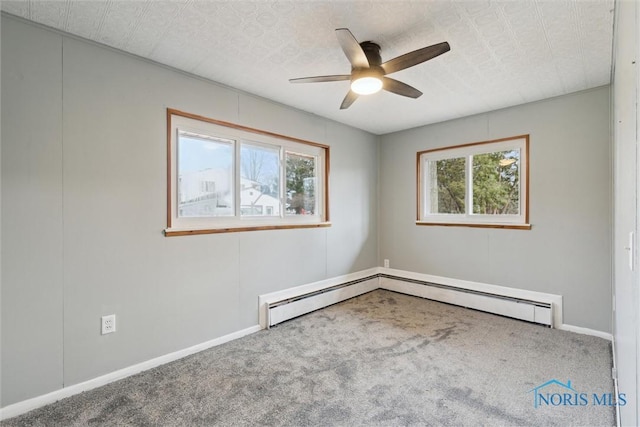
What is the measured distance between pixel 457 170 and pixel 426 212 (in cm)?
70


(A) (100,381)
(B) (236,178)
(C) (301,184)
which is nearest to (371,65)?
(B) (236,178)

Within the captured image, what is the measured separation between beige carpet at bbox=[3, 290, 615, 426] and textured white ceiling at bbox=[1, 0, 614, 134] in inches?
94.3

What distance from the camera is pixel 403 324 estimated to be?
3186 millimetres

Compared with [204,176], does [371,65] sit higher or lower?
higher

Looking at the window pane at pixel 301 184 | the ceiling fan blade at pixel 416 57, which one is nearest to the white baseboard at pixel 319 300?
the window pane at pixel 301 184

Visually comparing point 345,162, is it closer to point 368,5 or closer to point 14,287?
point 368,5

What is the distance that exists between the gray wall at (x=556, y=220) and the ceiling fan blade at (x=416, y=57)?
2.12 m

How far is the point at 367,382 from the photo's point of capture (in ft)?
6.97

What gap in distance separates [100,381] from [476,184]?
4.22m

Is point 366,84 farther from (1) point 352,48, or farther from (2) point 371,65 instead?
(1) point 352,48

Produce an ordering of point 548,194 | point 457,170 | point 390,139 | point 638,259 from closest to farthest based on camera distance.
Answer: point 638,259 < point 548,194 < point 457,170 < point 390,139

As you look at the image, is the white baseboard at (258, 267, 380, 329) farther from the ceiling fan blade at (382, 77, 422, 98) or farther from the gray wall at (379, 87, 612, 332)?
Answer: the ceiling fan blade at (382, 77, 422, 98)

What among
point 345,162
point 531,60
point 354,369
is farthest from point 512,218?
point 354,369

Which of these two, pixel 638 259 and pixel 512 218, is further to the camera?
pixel 512 218
